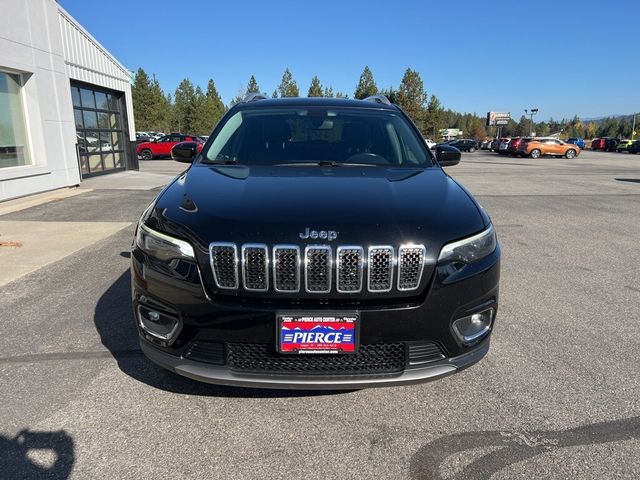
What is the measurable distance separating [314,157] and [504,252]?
374cm

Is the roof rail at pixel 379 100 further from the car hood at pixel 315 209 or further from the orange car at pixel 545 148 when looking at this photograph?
the orange car at pixel 545 148

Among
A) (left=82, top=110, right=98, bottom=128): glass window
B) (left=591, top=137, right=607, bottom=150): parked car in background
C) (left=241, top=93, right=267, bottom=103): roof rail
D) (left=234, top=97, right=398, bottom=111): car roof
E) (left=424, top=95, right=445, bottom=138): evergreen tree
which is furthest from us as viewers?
(left=424, top=95, right=445, bottom=138): evergreen tree

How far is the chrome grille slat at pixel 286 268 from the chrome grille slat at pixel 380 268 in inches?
13.7

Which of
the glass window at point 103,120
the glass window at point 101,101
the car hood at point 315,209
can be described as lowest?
the car hood at point 315,209

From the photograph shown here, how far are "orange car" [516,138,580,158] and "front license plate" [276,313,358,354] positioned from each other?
123ft

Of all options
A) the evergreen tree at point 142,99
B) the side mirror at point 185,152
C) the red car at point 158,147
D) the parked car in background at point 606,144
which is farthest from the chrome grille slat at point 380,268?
the evergreen tree at point 142,99

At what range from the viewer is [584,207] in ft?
33.5

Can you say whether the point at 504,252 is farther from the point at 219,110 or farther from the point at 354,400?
the point at 219,110

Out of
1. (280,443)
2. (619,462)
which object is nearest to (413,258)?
(280,443)

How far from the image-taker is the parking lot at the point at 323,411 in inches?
88.5

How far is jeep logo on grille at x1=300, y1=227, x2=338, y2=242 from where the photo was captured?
2.28m

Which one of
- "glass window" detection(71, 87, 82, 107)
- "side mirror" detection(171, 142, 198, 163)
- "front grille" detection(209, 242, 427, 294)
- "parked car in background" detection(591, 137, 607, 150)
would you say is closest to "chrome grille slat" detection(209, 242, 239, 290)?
"front grille" detection(209, 242, 427, 294)

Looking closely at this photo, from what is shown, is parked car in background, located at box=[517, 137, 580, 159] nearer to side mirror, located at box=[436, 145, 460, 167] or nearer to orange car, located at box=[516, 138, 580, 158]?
orange car, located at box=[516, 138, 580, 158]

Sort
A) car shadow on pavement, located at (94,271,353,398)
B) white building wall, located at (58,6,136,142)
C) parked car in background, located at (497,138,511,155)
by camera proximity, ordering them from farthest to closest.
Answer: parked car in background, located at (497,138,511,155), white building wall, located at (58,6,136,142), car shadow on pavement, located at (94,271,353,398)
